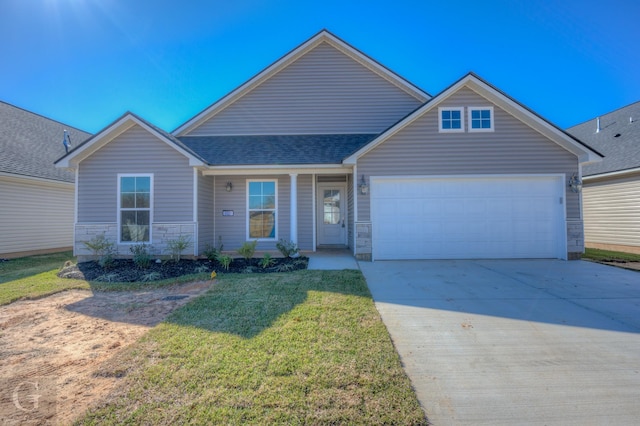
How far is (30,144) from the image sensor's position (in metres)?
12.8

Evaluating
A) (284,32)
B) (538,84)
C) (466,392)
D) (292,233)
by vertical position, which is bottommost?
(466,392)

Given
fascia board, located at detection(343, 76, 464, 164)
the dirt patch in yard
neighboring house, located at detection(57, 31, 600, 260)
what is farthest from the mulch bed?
fascia board, located at detection(343, 76, 464, 164)

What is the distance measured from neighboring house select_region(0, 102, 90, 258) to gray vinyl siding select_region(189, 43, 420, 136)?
19.6ft

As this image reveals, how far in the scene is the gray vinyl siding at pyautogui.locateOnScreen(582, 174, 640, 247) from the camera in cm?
1116

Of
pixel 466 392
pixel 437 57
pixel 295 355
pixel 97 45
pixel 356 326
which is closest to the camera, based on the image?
pixel 466 392

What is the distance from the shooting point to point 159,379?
284 cm

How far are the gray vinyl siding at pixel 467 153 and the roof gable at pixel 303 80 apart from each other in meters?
3.30

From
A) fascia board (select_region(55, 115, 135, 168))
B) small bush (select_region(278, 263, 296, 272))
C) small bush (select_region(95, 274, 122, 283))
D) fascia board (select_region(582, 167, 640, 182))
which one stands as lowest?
small bush (select_region(95, 274, 122, 283))

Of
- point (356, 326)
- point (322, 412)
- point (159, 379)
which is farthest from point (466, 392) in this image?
point (159, 379)

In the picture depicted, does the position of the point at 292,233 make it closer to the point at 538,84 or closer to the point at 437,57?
the point at 437,57

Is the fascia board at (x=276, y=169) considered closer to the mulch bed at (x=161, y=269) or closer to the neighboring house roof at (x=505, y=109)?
the neighboring house roof at (x=505, y=109)

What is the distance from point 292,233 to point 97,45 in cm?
869

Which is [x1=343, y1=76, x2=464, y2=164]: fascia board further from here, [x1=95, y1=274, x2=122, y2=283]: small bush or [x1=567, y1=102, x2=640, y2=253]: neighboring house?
[x1=567, y1=102, x2=640, y2=253]: neighboring house

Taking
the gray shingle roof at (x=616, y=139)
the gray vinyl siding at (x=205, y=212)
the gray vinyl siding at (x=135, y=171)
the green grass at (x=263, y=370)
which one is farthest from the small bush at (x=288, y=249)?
the gray shingle roof at (x=616, y=139)
